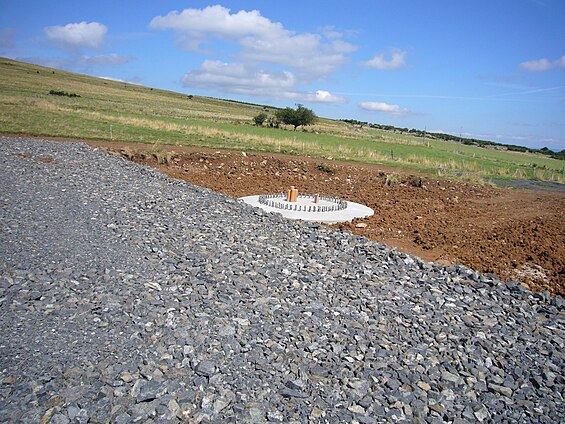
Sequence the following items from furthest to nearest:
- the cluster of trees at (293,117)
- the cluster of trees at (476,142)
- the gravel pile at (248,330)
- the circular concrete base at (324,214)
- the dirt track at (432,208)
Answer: the cluster of trees at (476,142), the cluster of trees at (293,117), the circular concrete base at (324,214), the dirt track at (432,208), the gravel pile at (248,330)

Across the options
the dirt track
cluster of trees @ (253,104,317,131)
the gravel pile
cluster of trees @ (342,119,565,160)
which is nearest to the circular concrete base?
the dirt track

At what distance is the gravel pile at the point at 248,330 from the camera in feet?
14.2

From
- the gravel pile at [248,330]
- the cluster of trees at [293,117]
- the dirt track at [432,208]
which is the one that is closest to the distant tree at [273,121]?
the cluster of trees at [293,117]

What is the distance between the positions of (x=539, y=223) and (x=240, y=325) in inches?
497

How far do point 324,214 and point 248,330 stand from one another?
750 centimetres

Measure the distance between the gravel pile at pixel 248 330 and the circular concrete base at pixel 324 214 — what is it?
2.13m

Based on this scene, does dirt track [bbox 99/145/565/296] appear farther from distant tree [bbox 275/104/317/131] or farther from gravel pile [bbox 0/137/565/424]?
distant tree [bbox 275/104/317/131]

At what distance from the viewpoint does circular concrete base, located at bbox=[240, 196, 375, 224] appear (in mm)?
12281

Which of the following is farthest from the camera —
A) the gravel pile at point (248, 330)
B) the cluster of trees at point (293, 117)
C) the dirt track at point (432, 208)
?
the cluster of trees at point (293, 117)

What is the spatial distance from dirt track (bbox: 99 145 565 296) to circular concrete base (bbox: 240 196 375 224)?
344mm

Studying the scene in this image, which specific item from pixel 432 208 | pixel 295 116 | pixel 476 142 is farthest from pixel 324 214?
pixel 476 142

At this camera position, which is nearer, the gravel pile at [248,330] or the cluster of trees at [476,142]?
the gravel pile at [248,330]

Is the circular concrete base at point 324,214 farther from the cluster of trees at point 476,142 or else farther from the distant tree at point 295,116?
the cluster of trees at point 476,142

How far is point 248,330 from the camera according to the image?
571cm
